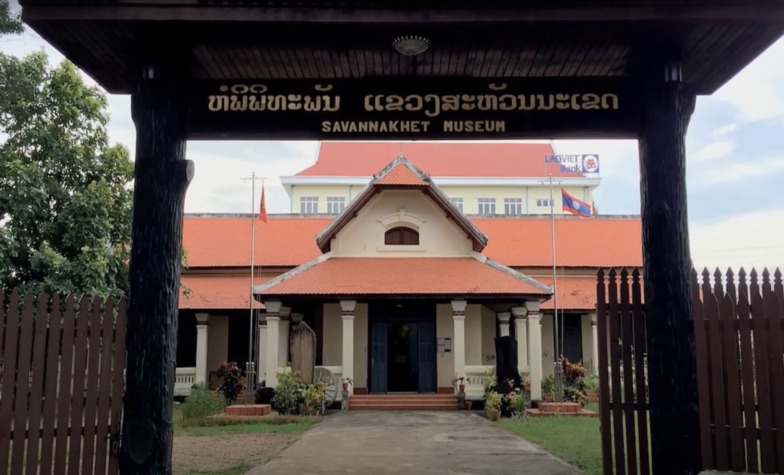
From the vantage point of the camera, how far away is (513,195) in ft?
177

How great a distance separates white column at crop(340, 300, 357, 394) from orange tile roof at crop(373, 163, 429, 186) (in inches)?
156

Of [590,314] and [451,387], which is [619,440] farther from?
[590,314]

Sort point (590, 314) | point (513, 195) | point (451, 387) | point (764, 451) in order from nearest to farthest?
point (764, 451) < point (451, 387) < point (590, 314) < point (513, 195)

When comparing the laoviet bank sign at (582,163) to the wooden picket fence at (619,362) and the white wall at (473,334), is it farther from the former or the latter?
the wooden picket fence at (619,362)

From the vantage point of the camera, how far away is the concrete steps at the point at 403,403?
778 inches

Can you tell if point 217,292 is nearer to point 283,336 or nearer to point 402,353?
point 283,336

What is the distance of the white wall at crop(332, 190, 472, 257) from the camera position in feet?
74.2

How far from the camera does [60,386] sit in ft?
19.7

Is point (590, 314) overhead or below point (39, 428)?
overhead

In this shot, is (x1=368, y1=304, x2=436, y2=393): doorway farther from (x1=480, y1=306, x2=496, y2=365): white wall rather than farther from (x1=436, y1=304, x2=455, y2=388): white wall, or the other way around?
(x1=480, y1=306, x2=496, y2=365): white wall

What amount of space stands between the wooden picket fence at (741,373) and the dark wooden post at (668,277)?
112 millimetres

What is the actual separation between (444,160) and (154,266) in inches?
1971

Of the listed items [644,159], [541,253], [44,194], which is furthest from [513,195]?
[644,159]

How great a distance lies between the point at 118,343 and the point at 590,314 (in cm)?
2024
